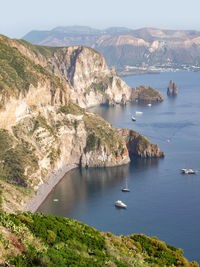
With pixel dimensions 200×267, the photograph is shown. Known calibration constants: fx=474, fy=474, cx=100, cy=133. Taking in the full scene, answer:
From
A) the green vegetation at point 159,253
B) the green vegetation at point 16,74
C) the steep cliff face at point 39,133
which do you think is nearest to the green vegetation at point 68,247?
the green vegetation at point 159,253

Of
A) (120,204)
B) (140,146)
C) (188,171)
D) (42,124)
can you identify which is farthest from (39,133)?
(188,171)

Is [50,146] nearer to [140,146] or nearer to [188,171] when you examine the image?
[140,146]

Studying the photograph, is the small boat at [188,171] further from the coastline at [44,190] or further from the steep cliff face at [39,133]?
the coastline at [44,190]

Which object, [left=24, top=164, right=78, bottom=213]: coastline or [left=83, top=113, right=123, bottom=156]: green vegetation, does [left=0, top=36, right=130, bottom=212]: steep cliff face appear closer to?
[left=83, top=113, right=123, bottom=156]: green vegetation

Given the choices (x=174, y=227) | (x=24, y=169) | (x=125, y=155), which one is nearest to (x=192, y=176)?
(x=125, y=155)

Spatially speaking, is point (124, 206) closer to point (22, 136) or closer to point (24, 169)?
point (24, 169)

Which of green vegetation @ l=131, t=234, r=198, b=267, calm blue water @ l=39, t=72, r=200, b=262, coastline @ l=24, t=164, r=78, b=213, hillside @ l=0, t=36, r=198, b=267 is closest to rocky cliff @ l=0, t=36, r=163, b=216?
hillside @ l=0, t=36, r=198, b=267
